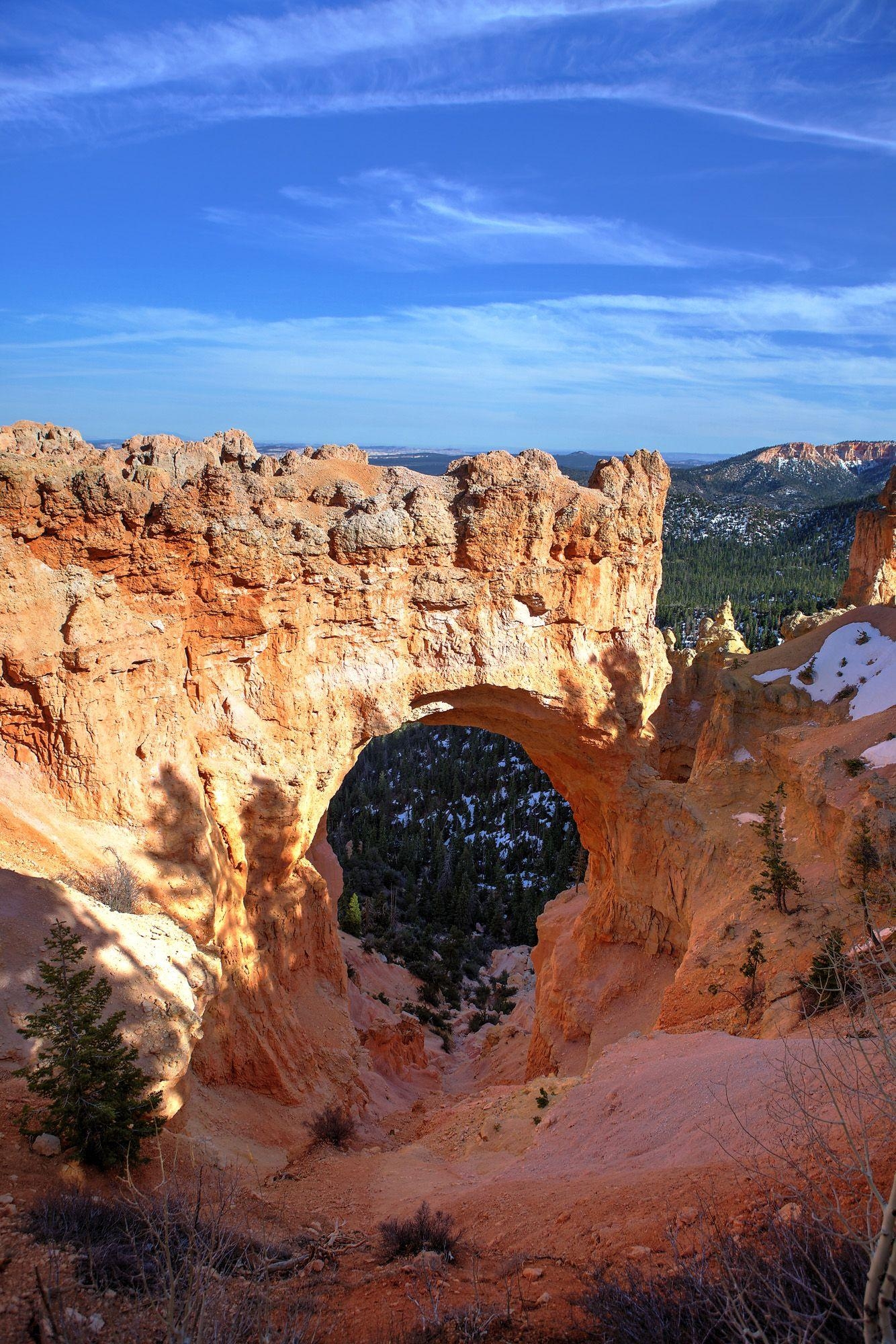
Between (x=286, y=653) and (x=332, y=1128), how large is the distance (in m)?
8.53

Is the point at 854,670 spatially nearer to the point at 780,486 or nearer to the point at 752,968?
the point at 752,968

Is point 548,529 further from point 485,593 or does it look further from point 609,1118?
point 609,1118

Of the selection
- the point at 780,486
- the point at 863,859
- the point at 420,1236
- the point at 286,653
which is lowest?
the point at 420,1236

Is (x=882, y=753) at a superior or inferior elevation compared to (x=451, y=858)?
superior

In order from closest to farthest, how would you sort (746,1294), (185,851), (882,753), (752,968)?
(746,1294)
(185,851)
(752,968)
(882,753)

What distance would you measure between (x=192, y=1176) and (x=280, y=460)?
12.1m

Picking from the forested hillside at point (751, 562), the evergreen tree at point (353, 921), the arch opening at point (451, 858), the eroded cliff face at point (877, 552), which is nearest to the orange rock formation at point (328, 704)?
the arch opening at point (451, 858)

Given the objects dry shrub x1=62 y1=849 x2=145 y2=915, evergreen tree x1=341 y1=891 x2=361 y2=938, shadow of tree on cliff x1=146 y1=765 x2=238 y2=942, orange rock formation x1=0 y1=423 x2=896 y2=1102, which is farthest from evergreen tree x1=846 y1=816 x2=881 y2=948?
evergreen tree x1=341 y1=891 x2=361 y2=938

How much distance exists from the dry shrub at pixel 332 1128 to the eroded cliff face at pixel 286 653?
→ 687mm

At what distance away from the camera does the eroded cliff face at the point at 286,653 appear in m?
11.7

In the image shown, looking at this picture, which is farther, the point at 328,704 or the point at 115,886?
the point at 328,704

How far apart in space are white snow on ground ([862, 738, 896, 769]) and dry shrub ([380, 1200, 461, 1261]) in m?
11.4

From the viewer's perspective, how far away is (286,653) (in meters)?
14.4

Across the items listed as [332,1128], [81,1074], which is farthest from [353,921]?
[81,1074]
